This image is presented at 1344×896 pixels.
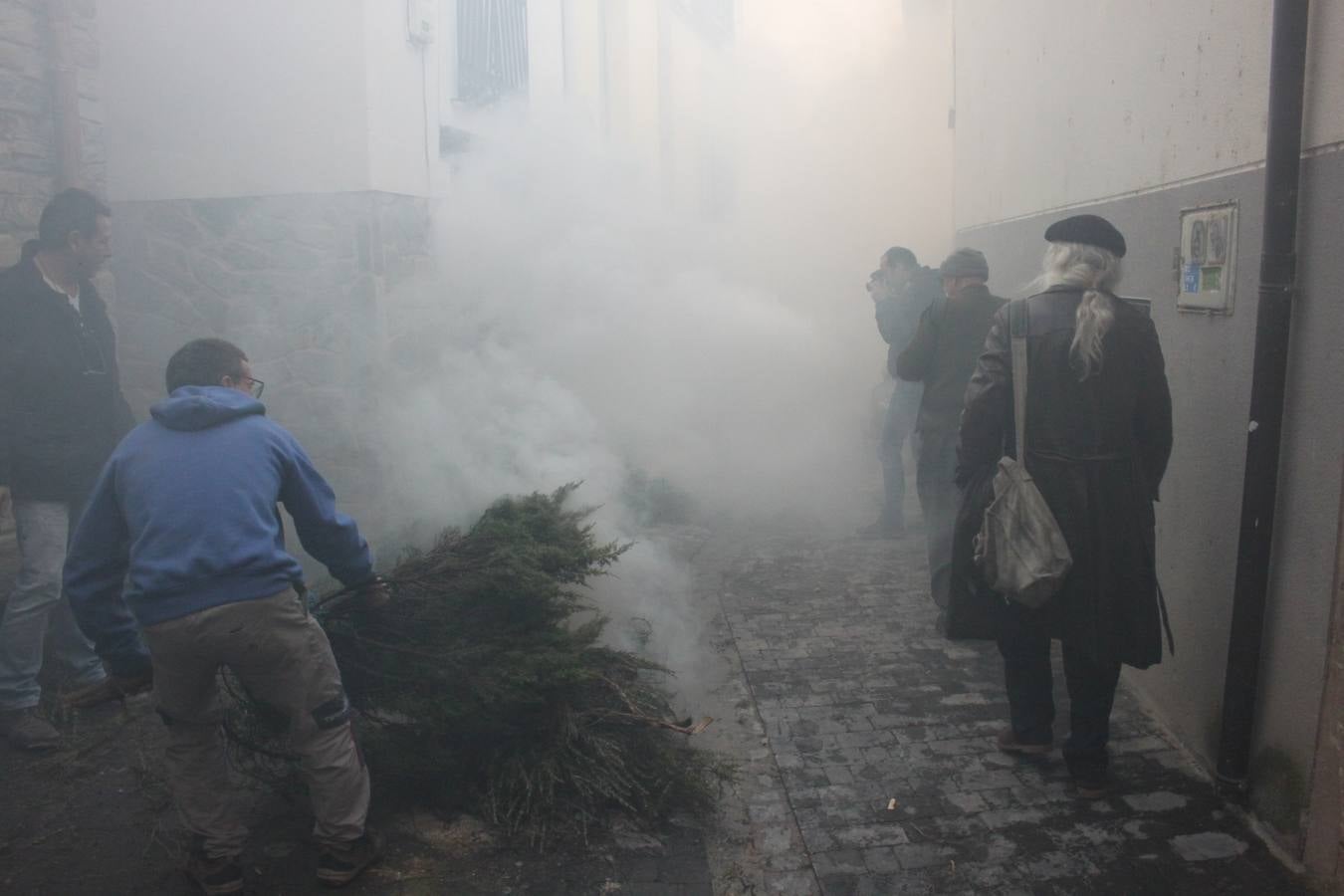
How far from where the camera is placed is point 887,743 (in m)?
4.24

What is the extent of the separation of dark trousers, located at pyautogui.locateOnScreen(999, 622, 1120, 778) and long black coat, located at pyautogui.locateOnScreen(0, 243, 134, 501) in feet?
13.6

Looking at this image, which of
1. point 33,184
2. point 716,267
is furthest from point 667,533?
point 716,267

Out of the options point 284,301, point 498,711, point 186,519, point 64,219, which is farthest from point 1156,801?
point 284,301

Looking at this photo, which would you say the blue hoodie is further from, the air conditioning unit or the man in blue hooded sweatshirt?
the air conditioning unit

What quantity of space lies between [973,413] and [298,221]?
5343 mm

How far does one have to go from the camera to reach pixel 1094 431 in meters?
3.54

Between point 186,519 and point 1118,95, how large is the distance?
429 centimetres

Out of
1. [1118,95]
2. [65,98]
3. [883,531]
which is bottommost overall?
[883,531]

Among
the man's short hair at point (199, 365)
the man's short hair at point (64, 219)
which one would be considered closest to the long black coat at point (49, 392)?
the man's short hair at point (64, 219)

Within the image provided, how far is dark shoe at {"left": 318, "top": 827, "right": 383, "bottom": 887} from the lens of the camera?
10.6 ft

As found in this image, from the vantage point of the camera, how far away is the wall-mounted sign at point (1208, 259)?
3.64 meters

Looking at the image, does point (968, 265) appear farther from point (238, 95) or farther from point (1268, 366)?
point (238, 95)

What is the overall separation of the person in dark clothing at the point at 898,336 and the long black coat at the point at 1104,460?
3.75 m

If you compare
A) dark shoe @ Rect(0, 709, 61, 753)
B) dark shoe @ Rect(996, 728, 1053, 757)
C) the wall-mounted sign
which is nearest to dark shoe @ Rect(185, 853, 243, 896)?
dark shoe @ Rect(0, 709, 61, 753)
